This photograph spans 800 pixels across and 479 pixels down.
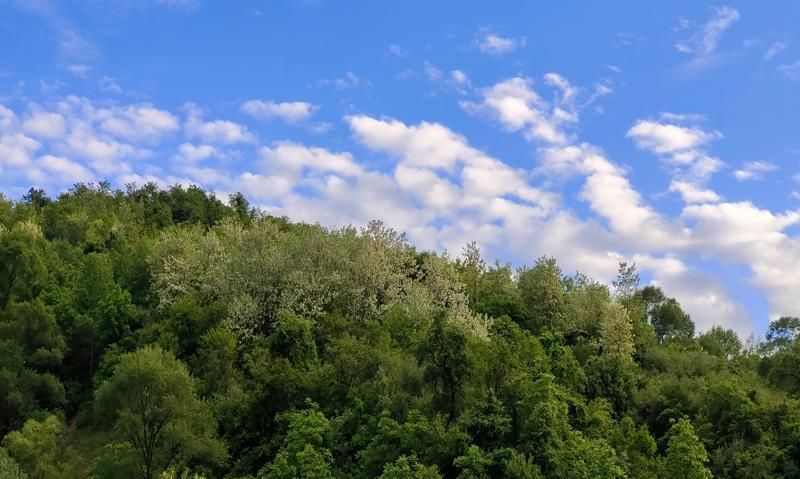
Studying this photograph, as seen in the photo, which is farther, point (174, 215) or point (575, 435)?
point (174, 215)

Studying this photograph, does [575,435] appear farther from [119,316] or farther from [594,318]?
[119,316]

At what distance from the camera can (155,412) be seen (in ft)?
117

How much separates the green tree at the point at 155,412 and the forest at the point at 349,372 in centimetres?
12

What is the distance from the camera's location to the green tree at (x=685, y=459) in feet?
107

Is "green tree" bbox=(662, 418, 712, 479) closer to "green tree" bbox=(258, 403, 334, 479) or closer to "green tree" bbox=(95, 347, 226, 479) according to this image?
"green tree" bbox=(258, 403, 334, 479)

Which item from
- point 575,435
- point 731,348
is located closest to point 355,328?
point 575,435

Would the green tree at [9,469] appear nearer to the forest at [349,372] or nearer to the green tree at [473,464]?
the forest at [349,372]

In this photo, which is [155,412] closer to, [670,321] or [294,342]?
[294,342]

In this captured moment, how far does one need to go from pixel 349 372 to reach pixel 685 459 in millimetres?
19007

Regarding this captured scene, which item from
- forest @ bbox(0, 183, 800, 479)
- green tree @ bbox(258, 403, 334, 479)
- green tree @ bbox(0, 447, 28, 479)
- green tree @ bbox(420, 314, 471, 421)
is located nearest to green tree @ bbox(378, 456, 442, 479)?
forest @ bbox(0, 183, 800, 479)

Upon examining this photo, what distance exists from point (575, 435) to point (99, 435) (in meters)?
37.7

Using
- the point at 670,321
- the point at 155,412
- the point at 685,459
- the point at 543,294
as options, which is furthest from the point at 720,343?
the point at 155,412

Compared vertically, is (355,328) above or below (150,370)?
above

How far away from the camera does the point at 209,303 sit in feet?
192
